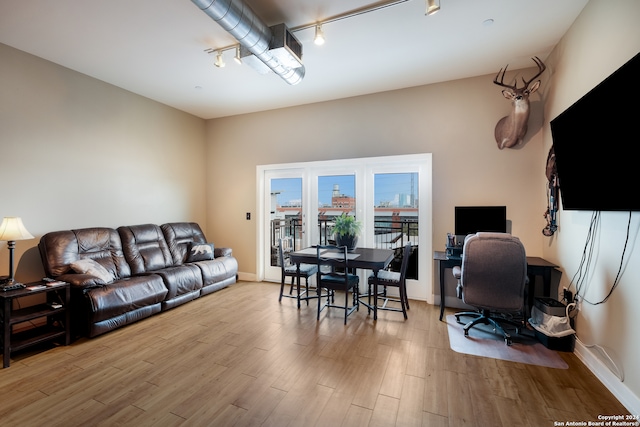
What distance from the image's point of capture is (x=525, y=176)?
11.6 feet

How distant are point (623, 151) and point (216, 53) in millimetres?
3639

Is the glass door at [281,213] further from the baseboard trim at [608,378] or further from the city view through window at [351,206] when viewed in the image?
the baseboard trim at [608,378]

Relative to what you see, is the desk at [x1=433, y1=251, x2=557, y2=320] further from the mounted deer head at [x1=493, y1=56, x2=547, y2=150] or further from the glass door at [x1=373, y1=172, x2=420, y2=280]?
the mounted deer head at [x1=493, y1=56, x2=547, y2=150]

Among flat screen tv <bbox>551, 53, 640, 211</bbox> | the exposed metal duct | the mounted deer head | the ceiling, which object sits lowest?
flat screen tv <bbox>551, 53, 640, 211</bbox>

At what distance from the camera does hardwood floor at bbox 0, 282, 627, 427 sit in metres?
1.83

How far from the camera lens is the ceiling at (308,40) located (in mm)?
2445

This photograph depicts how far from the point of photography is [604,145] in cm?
195

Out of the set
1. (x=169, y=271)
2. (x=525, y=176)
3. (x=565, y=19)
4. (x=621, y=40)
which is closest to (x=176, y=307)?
(x=169, y=271)

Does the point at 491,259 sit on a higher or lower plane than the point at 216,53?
lower

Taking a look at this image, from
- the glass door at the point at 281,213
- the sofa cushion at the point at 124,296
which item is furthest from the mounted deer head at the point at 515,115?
the sofa cushion at the point at 124,296

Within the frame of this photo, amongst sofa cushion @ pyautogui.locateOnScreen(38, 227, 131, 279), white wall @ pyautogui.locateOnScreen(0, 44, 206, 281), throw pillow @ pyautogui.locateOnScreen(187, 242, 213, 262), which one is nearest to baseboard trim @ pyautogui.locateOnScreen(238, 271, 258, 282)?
throw pillow @ pyautogui.locateOnScreen(187, 242, 213, 262)

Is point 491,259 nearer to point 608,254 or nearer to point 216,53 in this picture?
point 608,254

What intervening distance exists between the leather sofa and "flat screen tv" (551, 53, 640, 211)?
Result: 14.4 ft

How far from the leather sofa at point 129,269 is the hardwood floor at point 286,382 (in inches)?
11.3
